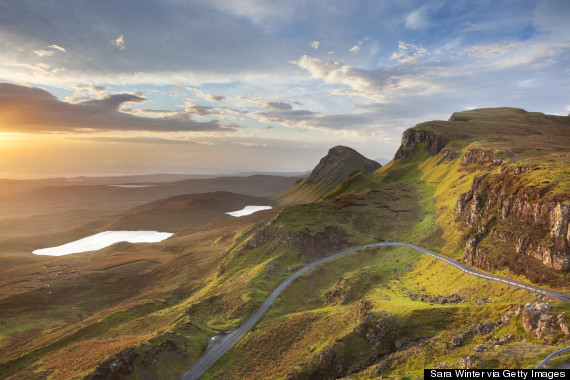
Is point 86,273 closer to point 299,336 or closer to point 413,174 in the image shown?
point 299,336

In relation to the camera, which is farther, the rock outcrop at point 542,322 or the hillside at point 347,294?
the hillside at point 347,294

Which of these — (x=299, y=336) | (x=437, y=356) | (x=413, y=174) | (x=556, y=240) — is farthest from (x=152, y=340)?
(x=413, y=174)

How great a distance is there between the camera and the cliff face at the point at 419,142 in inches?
6352

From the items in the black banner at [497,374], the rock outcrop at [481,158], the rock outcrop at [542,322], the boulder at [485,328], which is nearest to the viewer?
the black banner at [497,374]

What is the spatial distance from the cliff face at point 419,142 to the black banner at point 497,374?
15239 cm

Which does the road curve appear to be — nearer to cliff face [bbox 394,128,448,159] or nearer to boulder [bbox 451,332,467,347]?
boulder [bbox 451,332,467,347]

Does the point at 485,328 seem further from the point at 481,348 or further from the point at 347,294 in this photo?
the point at 347,294

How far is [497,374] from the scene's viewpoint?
26484mm

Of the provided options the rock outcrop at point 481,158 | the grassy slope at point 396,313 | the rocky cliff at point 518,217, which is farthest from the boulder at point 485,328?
the rock outcrop at point 481,158

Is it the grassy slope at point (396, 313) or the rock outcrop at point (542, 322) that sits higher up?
the rock outcrop at point (542, 322)

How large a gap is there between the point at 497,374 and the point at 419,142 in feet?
590

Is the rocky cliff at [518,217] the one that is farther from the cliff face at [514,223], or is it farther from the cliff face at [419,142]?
the cliff face at [419,142]

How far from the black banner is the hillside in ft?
4.89

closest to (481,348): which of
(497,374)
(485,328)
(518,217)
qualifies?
(485,328)
